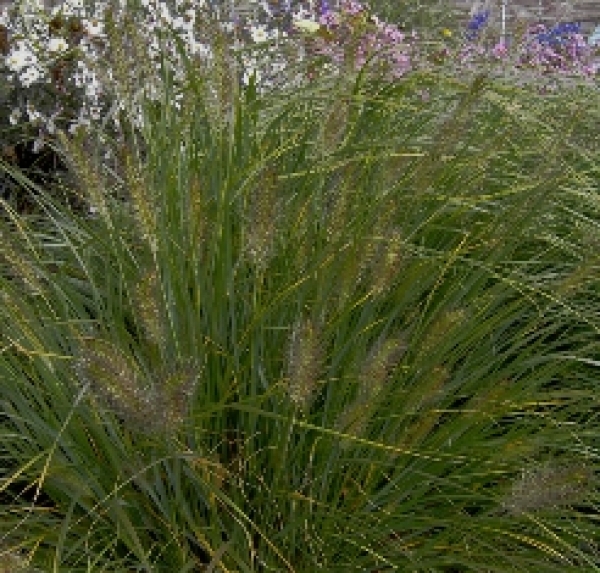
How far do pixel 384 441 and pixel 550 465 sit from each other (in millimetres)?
284

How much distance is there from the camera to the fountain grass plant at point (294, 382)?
5.65 ft

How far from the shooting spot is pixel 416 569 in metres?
1.80

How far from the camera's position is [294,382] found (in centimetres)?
153

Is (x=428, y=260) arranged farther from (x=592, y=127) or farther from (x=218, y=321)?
(x=592, y=127)

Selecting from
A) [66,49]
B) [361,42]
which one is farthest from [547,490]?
[66,49]

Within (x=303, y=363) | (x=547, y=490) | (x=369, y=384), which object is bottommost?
(x=547, y=490)

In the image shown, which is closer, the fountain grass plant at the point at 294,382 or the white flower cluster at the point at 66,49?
the fountain grass plant at the point at 294,382

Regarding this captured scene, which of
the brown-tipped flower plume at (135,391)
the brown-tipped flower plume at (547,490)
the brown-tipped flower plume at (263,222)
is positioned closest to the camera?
the brown-tipped flower plume at (135,391)

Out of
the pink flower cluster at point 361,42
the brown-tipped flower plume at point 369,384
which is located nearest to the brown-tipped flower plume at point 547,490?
the brown-tipped flower plume at point 369,384

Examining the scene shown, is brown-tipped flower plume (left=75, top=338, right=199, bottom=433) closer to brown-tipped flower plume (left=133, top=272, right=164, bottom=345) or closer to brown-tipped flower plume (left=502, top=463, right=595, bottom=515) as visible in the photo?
brown-tipped flower plume (left=133, top=272, right=164, bottom=345)

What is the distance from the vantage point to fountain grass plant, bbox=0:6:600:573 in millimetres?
1724

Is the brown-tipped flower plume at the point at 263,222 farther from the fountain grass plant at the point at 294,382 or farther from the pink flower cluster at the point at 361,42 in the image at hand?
the pink flower cluster at the point at 361,42

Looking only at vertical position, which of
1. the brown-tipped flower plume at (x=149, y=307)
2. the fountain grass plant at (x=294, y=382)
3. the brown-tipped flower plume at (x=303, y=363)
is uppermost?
the brown-tipped flower plume at (x=149, y=307)

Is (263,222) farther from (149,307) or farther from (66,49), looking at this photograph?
(66,49)
